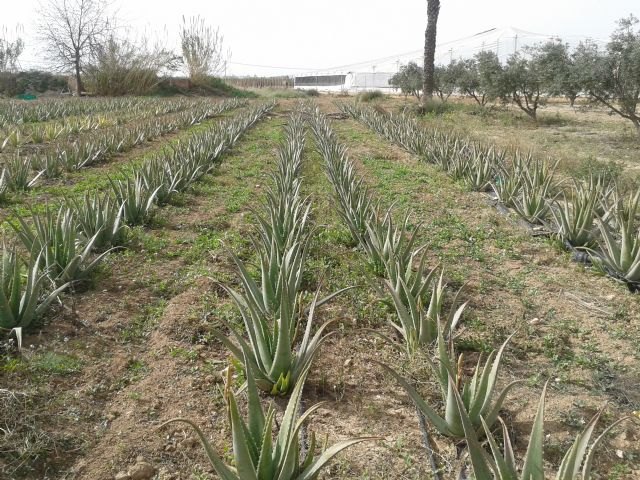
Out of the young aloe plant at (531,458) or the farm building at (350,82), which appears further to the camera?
the farm building at (350,82)

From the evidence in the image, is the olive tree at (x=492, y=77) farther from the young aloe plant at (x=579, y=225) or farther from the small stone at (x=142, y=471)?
the small stone at (x=142, y=471)

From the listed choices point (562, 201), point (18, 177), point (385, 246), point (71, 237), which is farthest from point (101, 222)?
point (562, 201)

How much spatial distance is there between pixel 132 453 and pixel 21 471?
0.41m

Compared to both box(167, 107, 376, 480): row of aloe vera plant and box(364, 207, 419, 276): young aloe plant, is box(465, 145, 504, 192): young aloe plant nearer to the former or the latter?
box(364, 207, 419, 276): young aloe plant

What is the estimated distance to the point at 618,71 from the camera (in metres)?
12.5

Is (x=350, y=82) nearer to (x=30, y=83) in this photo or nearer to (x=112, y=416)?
(x=30, y=83)

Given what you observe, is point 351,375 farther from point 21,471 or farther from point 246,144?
point 246,144

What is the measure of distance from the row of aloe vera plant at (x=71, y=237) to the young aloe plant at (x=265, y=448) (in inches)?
60.0

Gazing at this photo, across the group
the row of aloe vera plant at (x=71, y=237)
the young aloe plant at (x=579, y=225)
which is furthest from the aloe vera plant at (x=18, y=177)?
the young aloe plant at (x=579, y=225)

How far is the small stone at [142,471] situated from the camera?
2.03 metres

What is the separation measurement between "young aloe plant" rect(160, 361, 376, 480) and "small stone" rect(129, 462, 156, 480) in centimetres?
52

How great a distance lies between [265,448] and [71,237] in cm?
262

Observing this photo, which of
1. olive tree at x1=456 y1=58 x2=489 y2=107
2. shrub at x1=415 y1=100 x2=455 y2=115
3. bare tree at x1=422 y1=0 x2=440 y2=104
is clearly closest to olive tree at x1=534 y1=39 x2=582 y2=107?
bare tree at x1=422 y1=0 x2=440 y2=104

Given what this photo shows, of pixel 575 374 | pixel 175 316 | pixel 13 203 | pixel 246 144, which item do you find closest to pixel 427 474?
pixel 575 374
